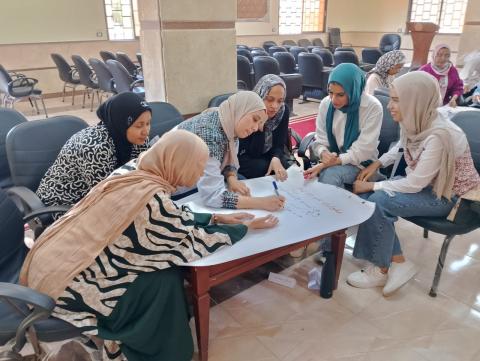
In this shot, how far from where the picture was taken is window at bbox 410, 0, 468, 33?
405 inches

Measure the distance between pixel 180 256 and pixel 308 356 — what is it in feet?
2.38

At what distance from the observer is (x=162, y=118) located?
7.38 feet

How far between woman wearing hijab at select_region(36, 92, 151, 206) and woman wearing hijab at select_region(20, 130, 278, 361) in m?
0.49

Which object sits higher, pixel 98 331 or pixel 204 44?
pixel 204 44

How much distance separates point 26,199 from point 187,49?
1358mm

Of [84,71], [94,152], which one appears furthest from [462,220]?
[84,71]

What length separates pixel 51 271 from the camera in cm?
116

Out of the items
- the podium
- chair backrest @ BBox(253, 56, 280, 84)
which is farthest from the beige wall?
the podium

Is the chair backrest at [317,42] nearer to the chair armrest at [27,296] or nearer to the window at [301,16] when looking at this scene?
the window at [301,16]

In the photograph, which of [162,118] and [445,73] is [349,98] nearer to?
[162,118]

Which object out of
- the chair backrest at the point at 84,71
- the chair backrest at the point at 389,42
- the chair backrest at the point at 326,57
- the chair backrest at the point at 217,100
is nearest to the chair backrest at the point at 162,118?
the chair backrest at the point at 217,100

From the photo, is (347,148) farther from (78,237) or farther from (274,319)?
(78,237)

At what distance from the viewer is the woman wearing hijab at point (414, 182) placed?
1733 millimetres

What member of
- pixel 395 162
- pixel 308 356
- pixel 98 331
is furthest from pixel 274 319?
pixel 395 162
